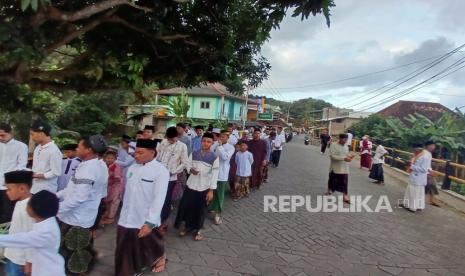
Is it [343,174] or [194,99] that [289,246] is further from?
[194,99]

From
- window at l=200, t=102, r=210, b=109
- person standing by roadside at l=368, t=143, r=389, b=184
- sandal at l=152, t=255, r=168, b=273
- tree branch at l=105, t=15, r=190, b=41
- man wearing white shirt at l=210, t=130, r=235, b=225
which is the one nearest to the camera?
tree branch at l=105, t=15, r=190, b=41

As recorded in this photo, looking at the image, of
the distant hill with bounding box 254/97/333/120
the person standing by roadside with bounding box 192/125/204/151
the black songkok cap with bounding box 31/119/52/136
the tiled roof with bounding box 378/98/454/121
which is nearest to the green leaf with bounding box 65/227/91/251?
the black songkok cap with bounding box 31/119/52/136

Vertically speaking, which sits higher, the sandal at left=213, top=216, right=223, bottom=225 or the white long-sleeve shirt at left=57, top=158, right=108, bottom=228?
the white long-sleeve shirt at left=57, top=158, right=108, bottom=228

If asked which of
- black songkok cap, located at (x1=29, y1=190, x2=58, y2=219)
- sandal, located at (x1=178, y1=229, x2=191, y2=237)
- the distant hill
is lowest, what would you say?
sandal, located at (x1=178, y1=229, x2=191, y2=237)

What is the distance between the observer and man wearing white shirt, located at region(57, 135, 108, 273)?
12.7 feet

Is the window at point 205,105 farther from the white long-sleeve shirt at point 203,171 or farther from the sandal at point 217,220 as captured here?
the white long-sleeve shirt at point 203,171

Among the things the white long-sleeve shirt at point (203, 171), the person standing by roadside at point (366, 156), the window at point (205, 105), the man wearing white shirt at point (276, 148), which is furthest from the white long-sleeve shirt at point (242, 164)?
the window at point (205, 105)

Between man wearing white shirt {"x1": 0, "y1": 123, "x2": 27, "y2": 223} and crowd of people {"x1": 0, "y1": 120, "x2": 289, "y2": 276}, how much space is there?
0.01 m

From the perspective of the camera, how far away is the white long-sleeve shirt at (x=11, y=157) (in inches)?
193

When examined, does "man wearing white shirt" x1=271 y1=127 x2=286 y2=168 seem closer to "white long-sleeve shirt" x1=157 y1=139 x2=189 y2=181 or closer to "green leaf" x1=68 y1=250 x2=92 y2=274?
"white long-sleeve shirt" x1=157 y1=139 x2=189 y2=181

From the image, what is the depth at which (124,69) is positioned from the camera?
12.4ft

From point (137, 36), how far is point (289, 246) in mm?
3857

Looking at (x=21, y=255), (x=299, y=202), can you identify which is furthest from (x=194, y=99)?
(x=21, y=255)

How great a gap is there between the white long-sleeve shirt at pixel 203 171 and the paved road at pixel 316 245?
834mm
